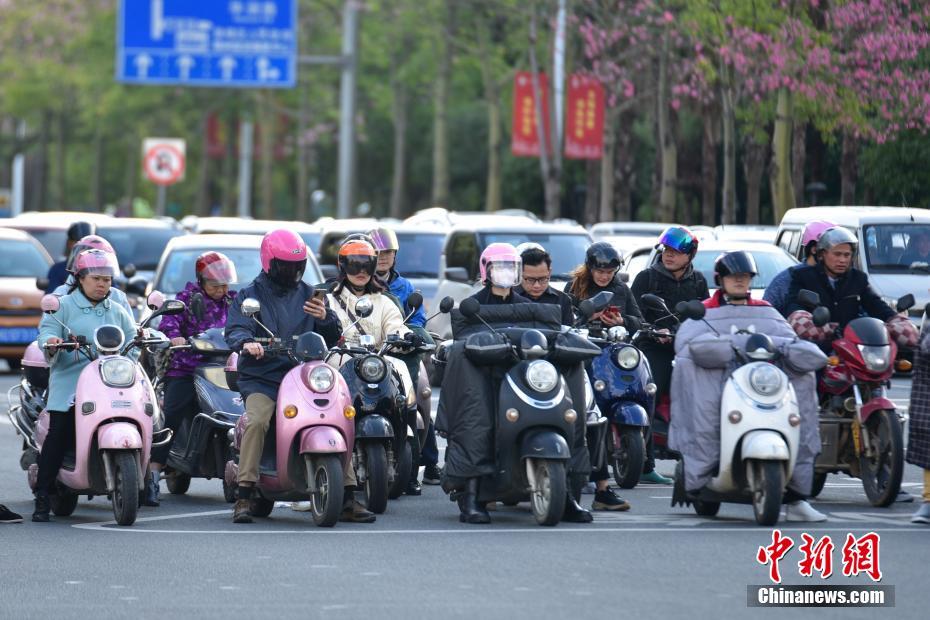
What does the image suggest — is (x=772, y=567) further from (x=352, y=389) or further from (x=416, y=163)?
(x=416, y=163)

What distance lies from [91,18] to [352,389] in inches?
2224

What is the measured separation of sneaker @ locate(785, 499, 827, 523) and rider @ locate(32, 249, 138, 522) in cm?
389

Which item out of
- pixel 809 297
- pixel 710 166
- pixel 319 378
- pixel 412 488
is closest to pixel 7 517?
pixel 319 378

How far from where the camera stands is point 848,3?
32188mm

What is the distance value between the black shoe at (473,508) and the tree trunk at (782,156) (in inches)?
921

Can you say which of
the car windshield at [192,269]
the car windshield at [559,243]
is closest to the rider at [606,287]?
the car windshield at [192,269]

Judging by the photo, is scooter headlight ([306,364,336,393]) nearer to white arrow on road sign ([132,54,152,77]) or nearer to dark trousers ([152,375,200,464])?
dark trousers ([152,375,200,464])

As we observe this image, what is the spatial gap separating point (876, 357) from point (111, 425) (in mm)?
4379

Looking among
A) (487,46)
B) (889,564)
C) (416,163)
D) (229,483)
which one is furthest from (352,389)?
(416,163)

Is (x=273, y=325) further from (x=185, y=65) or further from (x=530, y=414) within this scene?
(x=185, y=65)

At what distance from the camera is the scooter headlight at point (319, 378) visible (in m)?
11.8

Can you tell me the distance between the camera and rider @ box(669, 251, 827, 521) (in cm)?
1184

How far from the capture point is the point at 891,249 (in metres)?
25.1

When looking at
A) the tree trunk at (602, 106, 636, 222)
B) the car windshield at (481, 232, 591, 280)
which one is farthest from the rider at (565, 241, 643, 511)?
the tree trunk at (602, 106, 636, 222)
